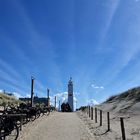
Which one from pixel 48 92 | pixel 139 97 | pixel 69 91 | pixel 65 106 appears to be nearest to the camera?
pixel 139 97

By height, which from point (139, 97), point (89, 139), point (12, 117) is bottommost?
point (89, 139)

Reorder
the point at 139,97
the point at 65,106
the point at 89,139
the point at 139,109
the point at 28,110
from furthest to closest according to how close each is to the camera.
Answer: the point at 65,106
the point at 139,97
the point at 139,109
the point at 28,110
the point at 89,139

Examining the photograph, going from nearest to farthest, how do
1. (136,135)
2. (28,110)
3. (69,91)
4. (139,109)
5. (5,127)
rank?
(5,127) → (136,135) → (28,110) → (139,109) → (69,91)

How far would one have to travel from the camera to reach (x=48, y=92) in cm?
6650

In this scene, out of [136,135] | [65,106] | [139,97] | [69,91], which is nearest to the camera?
[136,135]

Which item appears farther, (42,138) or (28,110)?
(28,110)

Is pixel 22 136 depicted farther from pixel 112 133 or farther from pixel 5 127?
pixel 112 133

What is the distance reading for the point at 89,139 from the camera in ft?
48.4

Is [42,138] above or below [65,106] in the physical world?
below

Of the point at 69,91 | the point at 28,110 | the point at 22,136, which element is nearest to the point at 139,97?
the point at 28,110

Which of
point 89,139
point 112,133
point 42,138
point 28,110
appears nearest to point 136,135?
point 112,133

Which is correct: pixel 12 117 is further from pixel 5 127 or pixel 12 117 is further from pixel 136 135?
pixel 136 135

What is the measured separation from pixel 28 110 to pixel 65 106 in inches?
2081

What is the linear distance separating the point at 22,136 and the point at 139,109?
1948 centimetres
